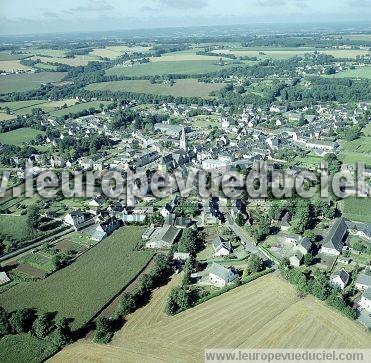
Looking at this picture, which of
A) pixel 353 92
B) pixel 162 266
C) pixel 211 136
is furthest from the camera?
pixel 353 92

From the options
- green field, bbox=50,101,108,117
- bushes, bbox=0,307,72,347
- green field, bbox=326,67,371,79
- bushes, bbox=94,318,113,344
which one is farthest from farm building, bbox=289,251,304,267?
green field, bbox=326,67,371,79

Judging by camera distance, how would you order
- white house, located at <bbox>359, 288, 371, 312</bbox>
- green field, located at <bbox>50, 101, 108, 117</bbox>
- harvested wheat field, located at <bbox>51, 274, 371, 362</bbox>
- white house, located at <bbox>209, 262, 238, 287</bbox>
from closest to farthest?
harvested wheat field, located at <bbox>51, 274, 371, 362</bbox>, white house, located at <bbox>359, 288, 371, 312</bbox>, white house, located at <bbox>209, 262, 238, 287</bbox>, green field, located at <bbox>50, 101, 108, 117</bbox>

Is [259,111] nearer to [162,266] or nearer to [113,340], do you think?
[162,266]

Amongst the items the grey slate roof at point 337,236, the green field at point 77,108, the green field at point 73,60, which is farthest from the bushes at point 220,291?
the green field at point 73,60

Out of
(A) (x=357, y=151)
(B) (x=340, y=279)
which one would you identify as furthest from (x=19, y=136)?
(B) (x=340, y=279)

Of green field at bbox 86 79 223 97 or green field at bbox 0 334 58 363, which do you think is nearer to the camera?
green field at bbox 0 334 58 363

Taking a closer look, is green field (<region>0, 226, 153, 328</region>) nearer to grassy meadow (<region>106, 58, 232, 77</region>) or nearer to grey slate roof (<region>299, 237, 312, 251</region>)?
grey slate roof (<region>299, 237, 312, 251</region>)

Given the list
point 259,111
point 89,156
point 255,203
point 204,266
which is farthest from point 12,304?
point 259,111

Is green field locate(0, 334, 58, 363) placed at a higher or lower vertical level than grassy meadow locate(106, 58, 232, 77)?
lower
